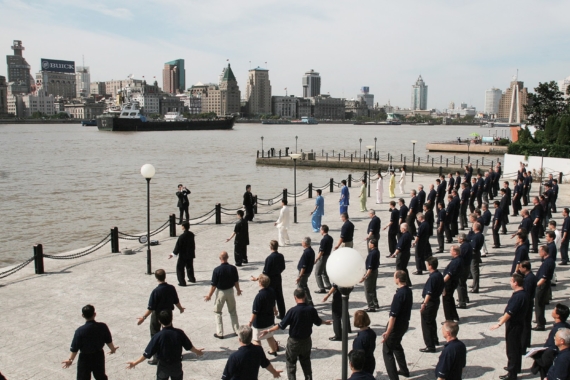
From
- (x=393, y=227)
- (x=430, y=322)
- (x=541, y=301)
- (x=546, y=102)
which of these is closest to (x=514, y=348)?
(x=430, y=322)

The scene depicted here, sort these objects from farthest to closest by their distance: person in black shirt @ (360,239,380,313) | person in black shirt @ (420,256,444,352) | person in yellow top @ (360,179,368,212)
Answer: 1. person in yellow top @ (360,179,368,212)
2. person in black shirt @ (360,239,380,313)
3. person in black shirt @ (420,256,444,352)

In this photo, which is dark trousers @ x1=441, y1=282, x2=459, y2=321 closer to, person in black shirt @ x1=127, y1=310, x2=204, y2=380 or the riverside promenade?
the riverside promenade

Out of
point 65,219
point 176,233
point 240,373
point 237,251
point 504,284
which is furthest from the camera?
point 65,219

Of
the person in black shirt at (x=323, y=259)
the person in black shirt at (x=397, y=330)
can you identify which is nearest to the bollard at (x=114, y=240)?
the person in black shirt at (x=323, y=259)

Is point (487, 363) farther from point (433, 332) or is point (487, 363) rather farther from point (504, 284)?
point (504, 284)

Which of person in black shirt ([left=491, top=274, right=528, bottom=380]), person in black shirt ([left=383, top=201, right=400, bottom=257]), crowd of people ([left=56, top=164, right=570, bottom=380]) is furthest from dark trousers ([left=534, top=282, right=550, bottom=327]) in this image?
person in black shirt ([left=383, top=201, right=400, bottom=257])

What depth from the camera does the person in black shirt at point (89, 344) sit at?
20.1 ft

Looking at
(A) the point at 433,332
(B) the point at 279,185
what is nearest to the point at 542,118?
(B) the point at 279,185

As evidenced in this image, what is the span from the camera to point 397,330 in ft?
22.3

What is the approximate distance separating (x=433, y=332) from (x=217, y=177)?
117ft

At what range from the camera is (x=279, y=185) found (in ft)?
121

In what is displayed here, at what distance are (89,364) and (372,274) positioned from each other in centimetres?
493

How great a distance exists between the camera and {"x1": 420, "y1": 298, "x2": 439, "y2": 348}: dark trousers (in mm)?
7680

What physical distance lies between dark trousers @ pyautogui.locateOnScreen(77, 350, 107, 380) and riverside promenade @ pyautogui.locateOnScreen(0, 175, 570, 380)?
0.87 metres
